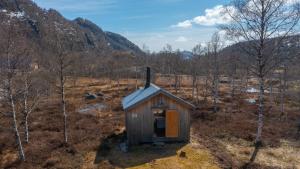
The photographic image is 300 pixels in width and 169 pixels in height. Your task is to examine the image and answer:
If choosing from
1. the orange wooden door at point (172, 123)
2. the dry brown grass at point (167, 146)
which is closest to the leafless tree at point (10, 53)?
the dry brown grass at point (167, 146)

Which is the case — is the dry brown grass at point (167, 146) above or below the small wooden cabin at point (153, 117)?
below

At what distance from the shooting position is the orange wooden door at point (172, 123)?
20.0 meters

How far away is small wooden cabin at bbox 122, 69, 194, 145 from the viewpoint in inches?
777

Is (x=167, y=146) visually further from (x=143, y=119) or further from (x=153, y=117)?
(x=143, y=119)

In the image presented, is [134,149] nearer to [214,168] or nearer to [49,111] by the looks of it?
[214,168]

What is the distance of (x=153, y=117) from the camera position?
19922 mm

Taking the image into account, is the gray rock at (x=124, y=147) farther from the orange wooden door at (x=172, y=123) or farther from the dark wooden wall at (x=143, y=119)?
the orange wooden door at (x=172, y=123)

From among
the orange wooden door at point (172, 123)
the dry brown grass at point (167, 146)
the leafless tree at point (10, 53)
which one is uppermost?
the leafless tree at point (10, 53)

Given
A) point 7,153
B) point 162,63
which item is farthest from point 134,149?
point 162,63

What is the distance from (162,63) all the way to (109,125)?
47421mm

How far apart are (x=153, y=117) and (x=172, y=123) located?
1454mm

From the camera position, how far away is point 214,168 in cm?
1600

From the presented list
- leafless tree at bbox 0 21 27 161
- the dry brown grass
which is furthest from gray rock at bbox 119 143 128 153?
leafless tree at bbox 0 21 27 161

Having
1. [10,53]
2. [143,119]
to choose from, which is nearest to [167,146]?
[143,119]
